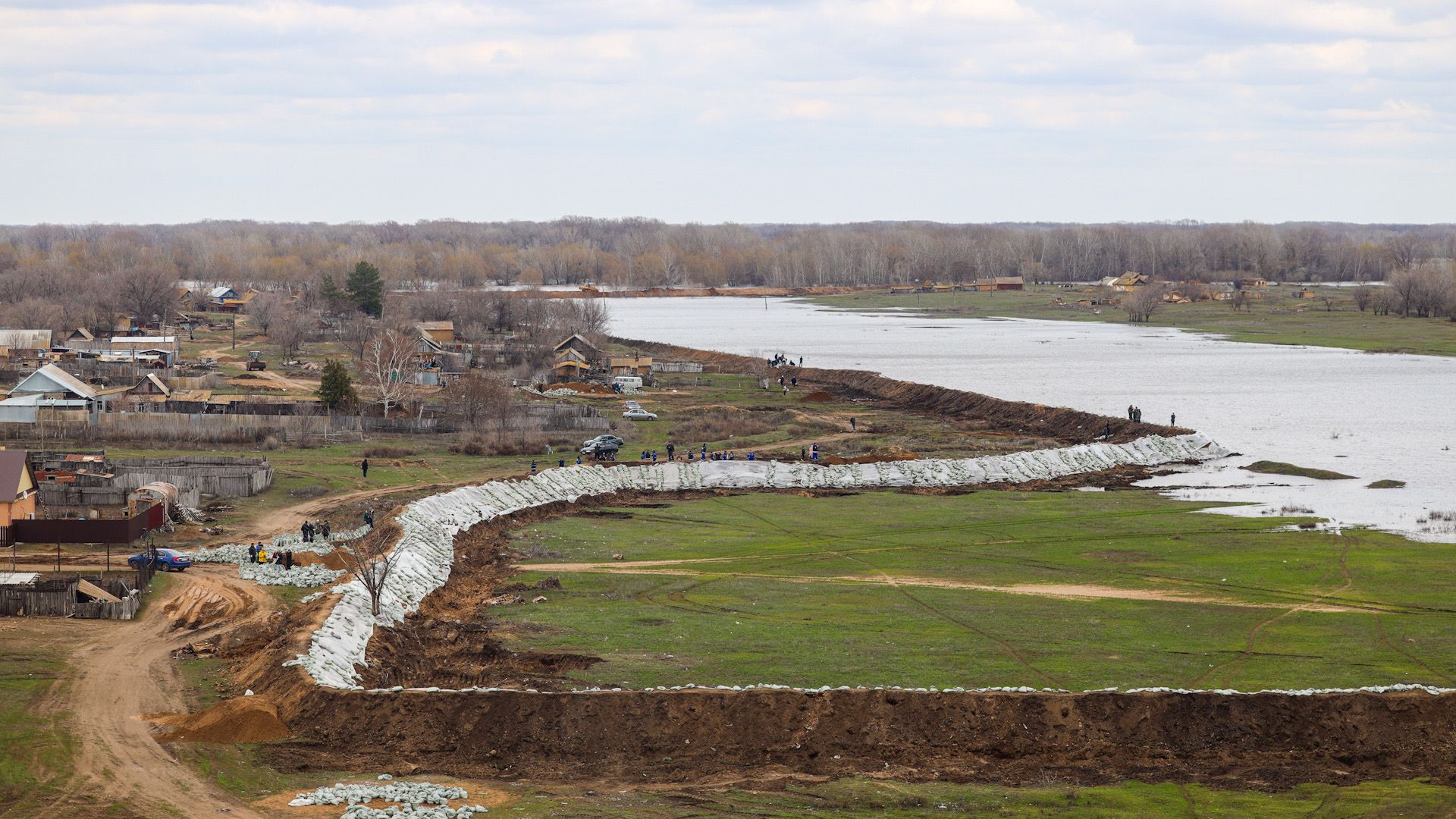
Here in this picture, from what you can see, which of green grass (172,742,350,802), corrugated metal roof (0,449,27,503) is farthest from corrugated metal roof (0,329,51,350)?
green grass (172,742,350,802)

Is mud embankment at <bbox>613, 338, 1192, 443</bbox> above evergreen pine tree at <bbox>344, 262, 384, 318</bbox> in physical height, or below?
below

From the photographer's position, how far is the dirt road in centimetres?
1908

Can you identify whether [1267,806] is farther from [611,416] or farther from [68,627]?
[611,416]

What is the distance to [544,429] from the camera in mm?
63406

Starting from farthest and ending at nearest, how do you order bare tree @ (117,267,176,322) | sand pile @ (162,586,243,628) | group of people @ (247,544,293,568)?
1. bare tree @ (117,267,176,322)
2. group of people @ (247,544,293,568)
3. sand pile @ (162,586,243,628)

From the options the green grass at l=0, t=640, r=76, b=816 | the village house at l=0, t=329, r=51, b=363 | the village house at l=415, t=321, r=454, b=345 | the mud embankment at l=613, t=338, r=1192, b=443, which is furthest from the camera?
the village house at l=415, t=321, r=454, b=345

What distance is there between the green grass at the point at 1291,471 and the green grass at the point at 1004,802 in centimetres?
3417

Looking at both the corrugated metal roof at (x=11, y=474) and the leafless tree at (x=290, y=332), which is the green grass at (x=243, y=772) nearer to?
the corrugated metal roof at (x=11, y=474)

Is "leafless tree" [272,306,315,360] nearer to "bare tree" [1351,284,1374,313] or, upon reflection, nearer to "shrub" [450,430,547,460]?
"shrub" [450,430,547,460]

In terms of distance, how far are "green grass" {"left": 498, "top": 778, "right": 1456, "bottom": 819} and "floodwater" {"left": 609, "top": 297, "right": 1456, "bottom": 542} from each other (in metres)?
22.8

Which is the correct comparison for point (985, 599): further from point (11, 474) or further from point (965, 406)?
point (965, 406)

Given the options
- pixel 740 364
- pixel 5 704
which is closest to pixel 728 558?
pixel 5 704

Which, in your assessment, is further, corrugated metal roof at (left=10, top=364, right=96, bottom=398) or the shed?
corrugated metal roof at (left=10, top=364, right=96, bottom=398)

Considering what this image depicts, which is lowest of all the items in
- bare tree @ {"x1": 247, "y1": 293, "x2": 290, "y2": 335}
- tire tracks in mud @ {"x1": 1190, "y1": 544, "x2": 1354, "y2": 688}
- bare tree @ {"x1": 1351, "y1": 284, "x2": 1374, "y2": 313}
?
tire tracks in mud @ {"x1": 1190, "y1": 544, "x2": 1354, "y2": 688}
